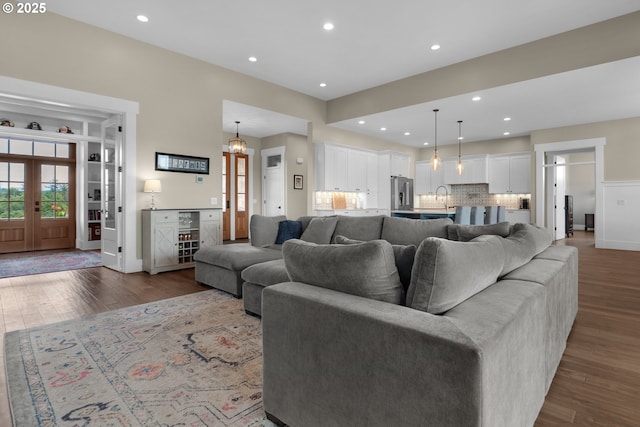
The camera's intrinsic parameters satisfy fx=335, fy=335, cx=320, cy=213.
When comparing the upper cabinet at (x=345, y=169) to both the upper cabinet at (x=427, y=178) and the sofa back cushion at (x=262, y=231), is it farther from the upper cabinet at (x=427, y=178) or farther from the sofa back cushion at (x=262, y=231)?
the sofa back cushion at (x=262, y=231)

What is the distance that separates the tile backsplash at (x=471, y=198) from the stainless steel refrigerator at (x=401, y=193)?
0.92 metres

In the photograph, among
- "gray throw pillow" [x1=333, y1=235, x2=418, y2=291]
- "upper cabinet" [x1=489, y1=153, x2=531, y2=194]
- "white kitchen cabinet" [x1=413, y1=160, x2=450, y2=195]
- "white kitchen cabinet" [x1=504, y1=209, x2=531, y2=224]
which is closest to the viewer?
"gray throw pillow" [x1=333, y1=235, x2=418, y2=291]

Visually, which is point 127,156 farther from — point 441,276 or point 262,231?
point 441,276

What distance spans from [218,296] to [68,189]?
633 cm

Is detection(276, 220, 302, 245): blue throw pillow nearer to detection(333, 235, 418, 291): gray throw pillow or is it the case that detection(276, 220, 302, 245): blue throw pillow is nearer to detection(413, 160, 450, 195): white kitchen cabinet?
detection(333, 235, 418, 291): gray throw pillow

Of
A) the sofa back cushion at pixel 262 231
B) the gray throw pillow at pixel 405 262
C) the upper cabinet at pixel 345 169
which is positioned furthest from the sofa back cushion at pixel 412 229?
the upper cabinet at pixel 345 169

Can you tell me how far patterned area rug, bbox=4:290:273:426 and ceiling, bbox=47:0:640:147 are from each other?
3.70 meters

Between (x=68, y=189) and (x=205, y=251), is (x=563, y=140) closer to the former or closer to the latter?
(x=205, y=251)

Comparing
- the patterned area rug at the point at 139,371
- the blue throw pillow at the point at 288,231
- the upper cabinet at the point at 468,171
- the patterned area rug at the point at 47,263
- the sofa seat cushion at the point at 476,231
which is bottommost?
the patterned area rug at the point at 139,371

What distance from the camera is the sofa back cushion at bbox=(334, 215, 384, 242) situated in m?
3.86

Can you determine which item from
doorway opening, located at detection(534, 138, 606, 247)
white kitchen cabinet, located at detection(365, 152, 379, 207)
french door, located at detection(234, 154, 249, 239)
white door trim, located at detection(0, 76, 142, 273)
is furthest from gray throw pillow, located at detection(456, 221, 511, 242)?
french door, located at detection(234, 154, 249, 239)

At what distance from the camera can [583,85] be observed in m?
5.30

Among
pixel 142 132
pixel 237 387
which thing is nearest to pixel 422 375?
pixel 237 387

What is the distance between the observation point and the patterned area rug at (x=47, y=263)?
5.07m
